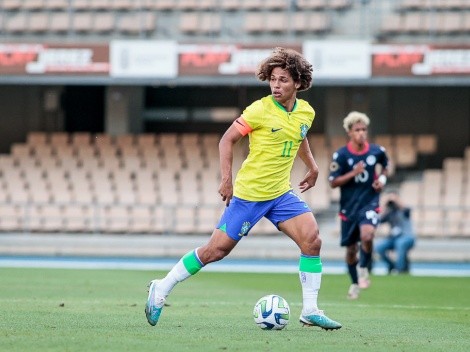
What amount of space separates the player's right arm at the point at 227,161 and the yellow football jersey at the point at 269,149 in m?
0.23

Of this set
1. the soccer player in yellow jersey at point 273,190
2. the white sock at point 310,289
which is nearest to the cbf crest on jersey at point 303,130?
the soccer player in yellow jersey at point 273,190

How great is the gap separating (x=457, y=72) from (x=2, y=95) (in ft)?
44.6

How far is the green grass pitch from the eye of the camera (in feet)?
26.7

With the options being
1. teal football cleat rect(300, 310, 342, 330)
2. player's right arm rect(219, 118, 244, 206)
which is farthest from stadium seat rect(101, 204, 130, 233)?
player's right arm rect(219, 118, 244, 206)

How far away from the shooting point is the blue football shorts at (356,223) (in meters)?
14.0

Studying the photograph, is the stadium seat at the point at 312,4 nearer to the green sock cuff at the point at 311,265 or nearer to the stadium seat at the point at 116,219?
the stadium seat at the point at 116,219

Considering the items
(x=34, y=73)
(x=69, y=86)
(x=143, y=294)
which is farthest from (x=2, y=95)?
(x=143, y=294)

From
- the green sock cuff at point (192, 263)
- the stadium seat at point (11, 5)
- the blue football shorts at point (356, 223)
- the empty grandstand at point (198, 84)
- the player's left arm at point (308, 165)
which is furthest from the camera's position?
the stadium seat at point (11, 5)

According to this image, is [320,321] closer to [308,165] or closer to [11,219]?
[308,165]

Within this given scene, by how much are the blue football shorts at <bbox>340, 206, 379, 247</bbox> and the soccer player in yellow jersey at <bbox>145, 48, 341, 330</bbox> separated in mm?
4717

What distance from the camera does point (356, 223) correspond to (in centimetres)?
1409

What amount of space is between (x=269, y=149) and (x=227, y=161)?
0.51 meters

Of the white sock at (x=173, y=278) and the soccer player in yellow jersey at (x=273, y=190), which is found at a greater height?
the soccer player in yellow jersey at (x=273, y=190)

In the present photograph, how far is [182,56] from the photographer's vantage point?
27.5 meters
